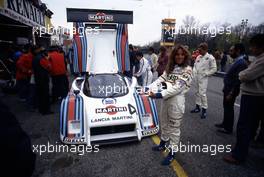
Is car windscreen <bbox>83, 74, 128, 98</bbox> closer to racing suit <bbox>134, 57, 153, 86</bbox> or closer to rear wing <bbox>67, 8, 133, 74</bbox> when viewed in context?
rear wing <bbox>67, 8, 133, 74</bbox>

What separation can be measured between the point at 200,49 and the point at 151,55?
12.8 ft

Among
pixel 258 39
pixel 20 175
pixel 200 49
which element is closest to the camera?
pixel 20 175

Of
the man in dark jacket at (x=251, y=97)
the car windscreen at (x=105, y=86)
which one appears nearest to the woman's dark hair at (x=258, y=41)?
the man in dark jacket at (x=251, y=97)

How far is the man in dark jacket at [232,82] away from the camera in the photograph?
12.3 feet

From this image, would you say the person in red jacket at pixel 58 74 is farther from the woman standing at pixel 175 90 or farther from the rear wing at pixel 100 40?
the woman standing at pixel 175 90

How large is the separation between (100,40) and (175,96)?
418 cm

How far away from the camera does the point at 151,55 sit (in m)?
8.76

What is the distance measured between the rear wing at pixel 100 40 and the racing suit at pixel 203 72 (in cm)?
238

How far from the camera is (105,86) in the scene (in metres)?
4.39

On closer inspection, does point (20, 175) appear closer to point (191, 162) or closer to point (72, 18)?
point (191, 162)

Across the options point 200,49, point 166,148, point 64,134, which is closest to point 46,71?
point 64,134

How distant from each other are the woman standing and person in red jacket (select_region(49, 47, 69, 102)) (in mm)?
4058

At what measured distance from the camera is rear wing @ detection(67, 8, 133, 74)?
6109 mm

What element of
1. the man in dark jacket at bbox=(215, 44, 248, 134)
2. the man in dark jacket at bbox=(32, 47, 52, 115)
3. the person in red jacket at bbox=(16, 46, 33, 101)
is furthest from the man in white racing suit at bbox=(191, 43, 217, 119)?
the person in red jacket at bbox=(16, 46, 33, 101)
